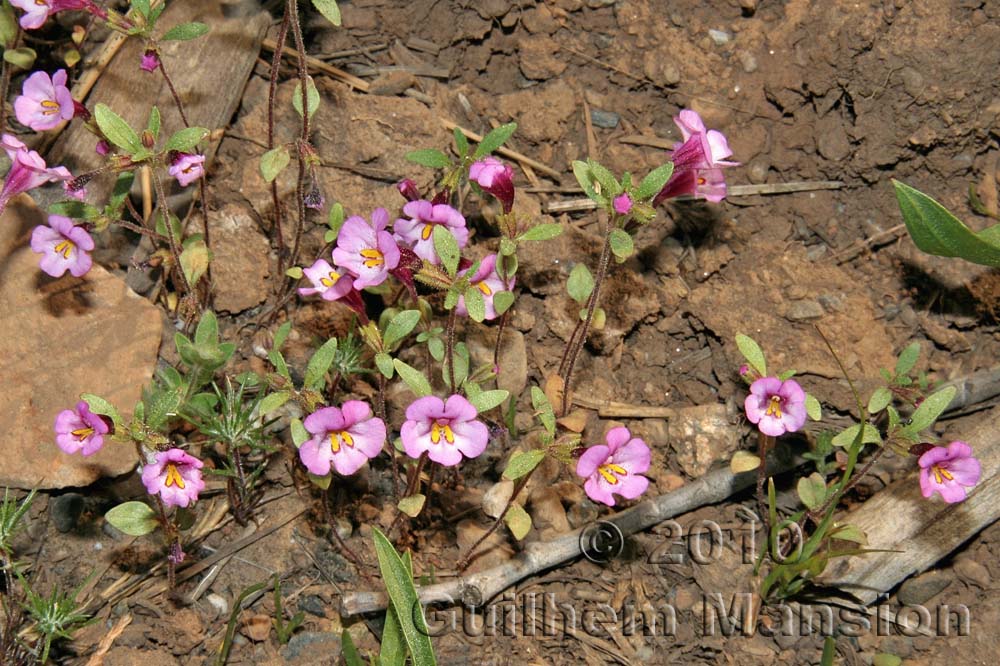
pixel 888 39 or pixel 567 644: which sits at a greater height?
pixel 888 39

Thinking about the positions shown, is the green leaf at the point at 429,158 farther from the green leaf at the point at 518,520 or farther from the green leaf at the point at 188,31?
the green leaf at the point at 518,520

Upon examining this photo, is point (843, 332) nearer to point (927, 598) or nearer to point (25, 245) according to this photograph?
point (927, 598)

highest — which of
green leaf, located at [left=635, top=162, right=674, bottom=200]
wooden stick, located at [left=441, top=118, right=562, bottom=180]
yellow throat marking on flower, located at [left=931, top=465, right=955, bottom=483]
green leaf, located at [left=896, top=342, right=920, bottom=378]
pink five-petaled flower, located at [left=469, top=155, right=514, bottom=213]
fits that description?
green leaf, located at [left=635, top=162, right=674, bottom=200]

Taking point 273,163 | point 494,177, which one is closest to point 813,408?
point 494,177

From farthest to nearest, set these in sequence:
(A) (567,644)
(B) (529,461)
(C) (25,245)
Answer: (C) (25,245) < (A) (567,644) < (B) (529,461)

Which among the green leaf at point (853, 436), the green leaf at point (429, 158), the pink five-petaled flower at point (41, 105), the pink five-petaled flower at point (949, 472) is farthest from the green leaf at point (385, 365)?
the pink five-petaled flower at point (949, 472)

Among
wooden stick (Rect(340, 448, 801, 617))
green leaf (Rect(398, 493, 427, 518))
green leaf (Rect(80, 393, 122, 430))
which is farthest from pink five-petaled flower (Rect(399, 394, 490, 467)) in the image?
green leaf (Rect(80, 393, 122, 430))

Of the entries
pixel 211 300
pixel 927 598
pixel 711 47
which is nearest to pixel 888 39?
pixel 711 47

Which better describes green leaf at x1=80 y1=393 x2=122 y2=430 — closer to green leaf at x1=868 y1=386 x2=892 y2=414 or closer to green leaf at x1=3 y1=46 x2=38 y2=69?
green leaf at x1=3 y1=46 x2=38 y2=69
